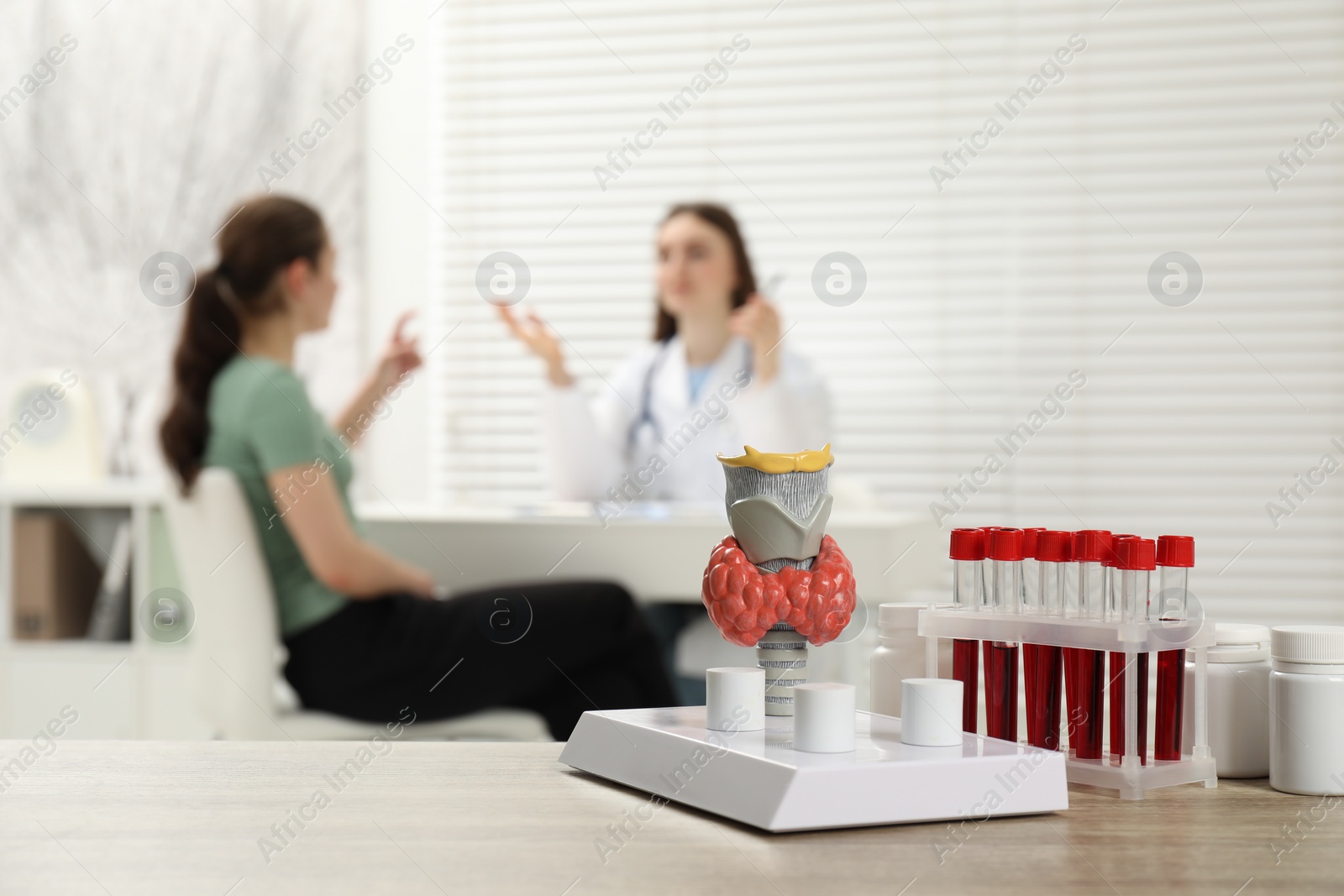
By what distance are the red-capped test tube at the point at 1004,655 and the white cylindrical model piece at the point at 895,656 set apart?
0.18 ft

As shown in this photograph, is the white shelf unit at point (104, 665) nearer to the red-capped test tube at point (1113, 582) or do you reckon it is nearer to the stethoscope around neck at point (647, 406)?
the stethoscope around neck at point (647, 406)

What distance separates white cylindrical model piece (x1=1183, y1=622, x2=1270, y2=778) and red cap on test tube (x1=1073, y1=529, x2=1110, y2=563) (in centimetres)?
9

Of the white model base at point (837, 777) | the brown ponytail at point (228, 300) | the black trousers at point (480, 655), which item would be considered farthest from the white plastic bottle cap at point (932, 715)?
the brown ponytail at point (228, 300)

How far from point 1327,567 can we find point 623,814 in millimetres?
2627

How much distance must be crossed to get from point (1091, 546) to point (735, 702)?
22 cm

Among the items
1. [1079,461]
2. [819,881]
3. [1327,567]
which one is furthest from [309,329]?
[1327,567]

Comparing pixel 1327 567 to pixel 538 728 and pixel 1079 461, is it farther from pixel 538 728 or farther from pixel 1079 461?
pixel 538 728

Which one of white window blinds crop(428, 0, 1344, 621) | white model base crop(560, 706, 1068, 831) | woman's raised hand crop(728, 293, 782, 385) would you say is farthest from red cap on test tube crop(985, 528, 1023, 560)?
white window blinds crop(428, 0, 1344, 621)

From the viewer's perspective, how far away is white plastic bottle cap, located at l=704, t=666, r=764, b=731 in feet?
2.23

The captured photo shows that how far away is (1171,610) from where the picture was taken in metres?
0.68

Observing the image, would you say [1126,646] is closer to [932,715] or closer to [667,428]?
[932,715]

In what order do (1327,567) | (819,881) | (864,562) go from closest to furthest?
(819,881) → (864,562) → (1327,567)

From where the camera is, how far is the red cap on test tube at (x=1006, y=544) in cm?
71

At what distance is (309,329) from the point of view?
196 cm
